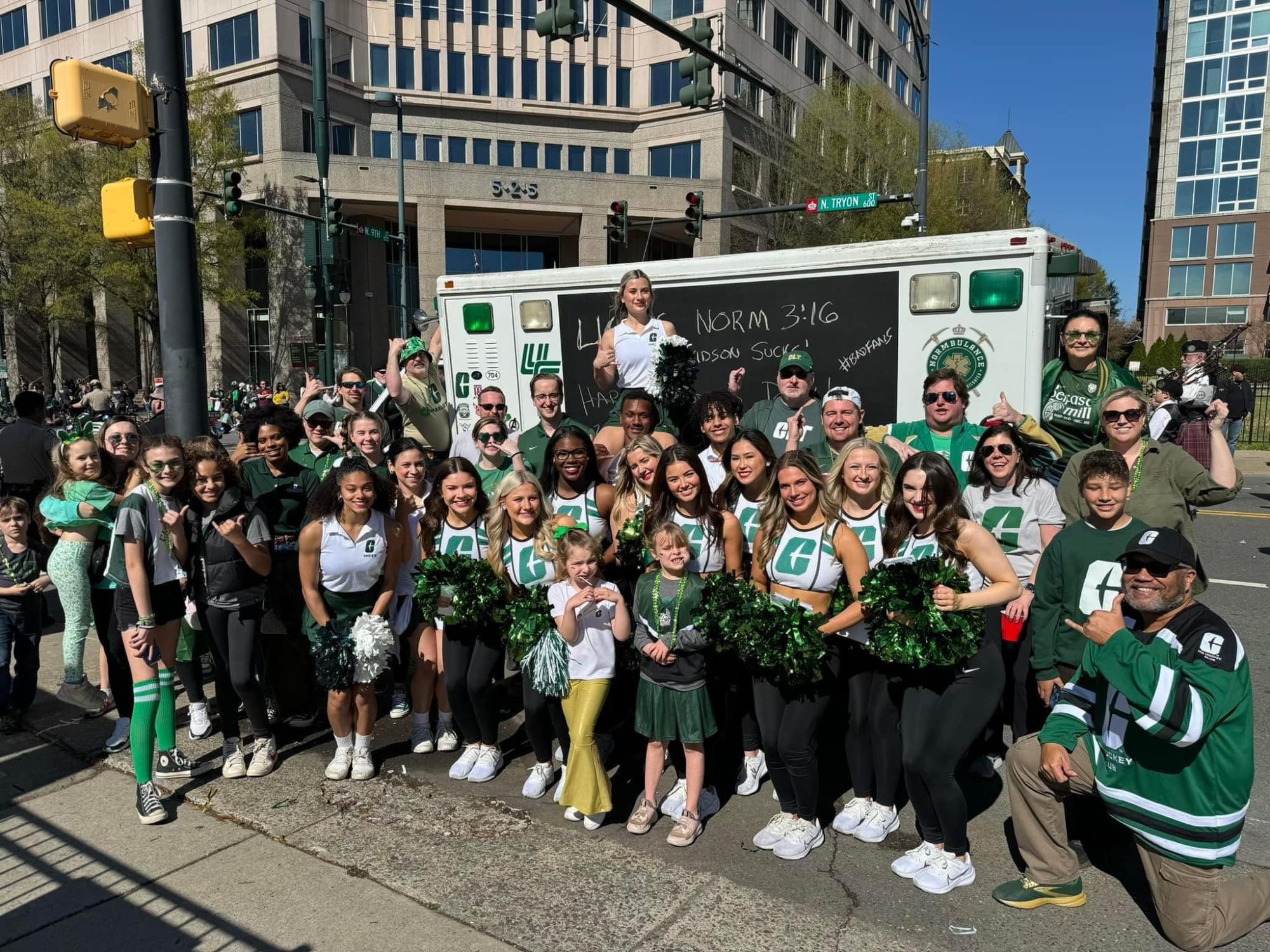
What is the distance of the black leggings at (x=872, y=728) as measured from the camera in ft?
12.3

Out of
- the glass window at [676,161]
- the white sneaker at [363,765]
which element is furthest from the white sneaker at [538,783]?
the glass window at [676,161]

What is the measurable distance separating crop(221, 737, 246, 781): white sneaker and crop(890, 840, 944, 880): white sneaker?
3362mm

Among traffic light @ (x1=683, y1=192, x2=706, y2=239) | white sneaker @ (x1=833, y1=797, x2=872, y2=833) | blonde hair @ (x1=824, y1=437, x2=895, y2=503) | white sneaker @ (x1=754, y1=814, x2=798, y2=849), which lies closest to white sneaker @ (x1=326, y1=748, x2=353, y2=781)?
white sneaker @ (x1=754, y1=814, x2=798, y2=849)

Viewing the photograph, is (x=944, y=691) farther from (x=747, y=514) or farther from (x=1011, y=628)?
(x=747, y=514)

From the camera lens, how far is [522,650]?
4.21 metres

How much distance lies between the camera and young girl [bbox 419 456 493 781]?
4.52 m

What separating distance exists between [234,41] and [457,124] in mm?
9902

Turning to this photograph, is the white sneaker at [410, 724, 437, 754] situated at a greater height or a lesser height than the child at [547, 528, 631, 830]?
lesser

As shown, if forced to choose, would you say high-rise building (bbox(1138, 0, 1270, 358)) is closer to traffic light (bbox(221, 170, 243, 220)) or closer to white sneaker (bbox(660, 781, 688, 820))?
traffic light (bbox(221, 170, 243, 220))

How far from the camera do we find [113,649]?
16.7ft

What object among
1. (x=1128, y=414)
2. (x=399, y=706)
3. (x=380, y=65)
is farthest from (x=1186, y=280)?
(x=399, y=706)

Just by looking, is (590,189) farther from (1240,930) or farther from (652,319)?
(1240,930)

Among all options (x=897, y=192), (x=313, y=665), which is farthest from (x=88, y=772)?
(x=897, y=192)

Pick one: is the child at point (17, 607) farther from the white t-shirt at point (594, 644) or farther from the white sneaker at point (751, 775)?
the white sneaker at point (751, 775)
